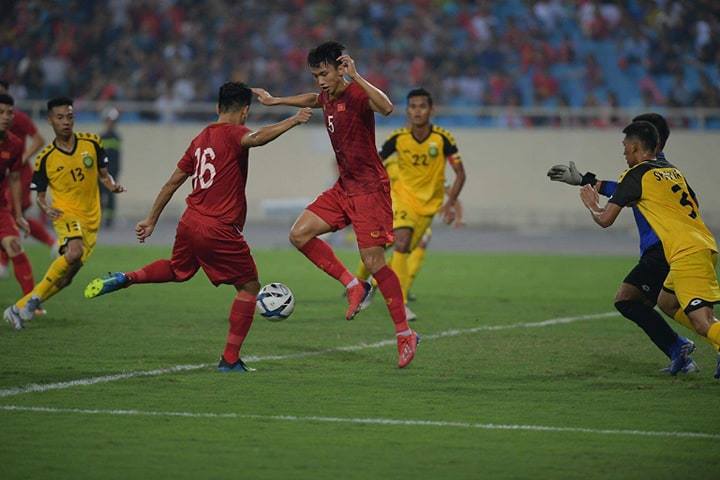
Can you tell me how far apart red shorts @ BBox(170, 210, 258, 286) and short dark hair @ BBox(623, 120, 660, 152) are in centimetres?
311

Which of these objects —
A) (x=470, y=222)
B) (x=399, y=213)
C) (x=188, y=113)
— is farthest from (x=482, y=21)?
(x=399, y=213)

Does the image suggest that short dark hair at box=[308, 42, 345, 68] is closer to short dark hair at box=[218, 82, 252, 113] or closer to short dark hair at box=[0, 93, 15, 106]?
short dark hair at box=[218, 82, 252, 113]

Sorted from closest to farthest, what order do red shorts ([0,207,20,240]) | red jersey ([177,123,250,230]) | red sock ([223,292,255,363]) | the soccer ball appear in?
red jersey ([177,123,250,230]) → red sock ([223,292,255,363]) → the soccer ball → red shorts ([0,207,20,240])

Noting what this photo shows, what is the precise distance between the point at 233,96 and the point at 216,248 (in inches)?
46.5

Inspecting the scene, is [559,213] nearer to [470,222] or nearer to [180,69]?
[470,222]

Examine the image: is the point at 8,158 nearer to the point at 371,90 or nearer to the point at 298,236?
the point at 298,236

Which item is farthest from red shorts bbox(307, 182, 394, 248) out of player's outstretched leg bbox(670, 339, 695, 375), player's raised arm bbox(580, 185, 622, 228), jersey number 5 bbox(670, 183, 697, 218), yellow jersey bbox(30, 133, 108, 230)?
yellow jersey bbox(30, 133, 108, 230)

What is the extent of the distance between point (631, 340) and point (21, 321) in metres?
5.96

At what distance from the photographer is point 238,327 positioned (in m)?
9.74

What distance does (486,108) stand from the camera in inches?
1111

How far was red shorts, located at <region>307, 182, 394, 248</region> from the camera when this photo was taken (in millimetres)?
10258

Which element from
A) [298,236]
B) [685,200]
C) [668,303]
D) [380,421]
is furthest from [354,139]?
[380,421]

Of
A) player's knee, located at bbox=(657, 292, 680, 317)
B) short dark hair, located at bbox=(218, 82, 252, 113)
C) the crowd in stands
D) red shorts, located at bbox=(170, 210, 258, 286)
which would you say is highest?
the crowd in stands

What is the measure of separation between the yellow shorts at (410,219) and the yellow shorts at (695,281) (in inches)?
199
